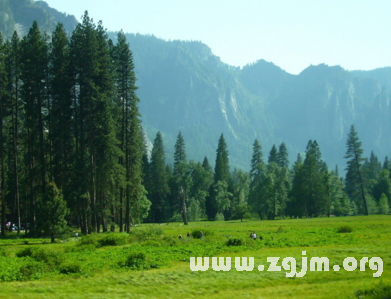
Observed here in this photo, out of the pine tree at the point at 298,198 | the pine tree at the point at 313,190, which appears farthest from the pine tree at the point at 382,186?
the pine tree at the point at 298,198

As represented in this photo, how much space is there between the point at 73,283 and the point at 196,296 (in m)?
6.30

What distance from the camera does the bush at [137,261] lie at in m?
23.9

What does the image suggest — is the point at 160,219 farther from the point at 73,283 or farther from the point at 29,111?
→ the point at 73,283

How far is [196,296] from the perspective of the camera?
18.3 meters

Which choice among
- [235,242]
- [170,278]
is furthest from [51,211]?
[170,278]

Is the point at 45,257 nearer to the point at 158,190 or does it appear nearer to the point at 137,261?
the point at 137,261

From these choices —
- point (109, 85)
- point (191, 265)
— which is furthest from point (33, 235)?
point (191, 265)

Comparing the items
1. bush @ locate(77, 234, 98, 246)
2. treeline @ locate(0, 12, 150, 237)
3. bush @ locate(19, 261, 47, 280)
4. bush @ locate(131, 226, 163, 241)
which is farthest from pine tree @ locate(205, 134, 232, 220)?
bush @ locate(19, 261, 47, 280)

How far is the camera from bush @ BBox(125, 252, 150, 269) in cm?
2388

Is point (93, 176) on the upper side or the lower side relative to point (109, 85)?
lower

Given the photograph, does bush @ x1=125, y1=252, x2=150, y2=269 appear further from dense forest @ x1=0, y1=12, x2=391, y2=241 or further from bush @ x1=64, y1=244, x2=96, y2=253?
dense forest @ x1=0, y1=12, x2=391, y2=241

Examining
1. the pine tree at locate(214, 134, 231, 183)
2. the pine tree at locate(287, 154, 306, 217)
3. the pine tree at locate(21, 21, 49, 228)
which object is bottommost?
the pine tree at locate(287, 154, 306, 217)

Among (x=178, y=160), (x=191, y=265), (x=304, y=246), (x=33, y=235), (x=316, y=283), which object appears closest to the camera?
(x=316, y=283)

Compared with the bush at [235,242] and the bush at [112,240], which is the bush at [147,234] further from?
the bush at [235,242]
